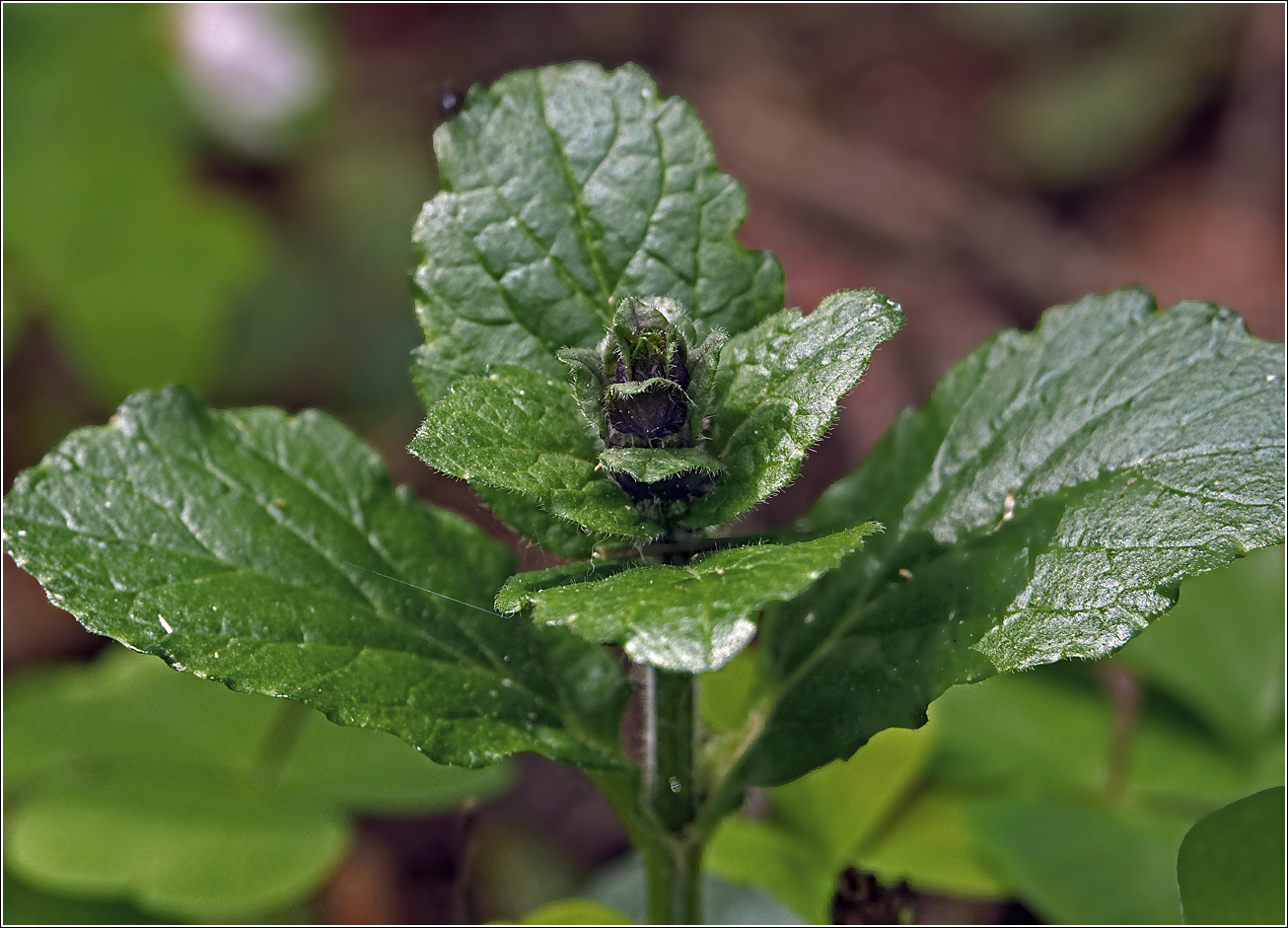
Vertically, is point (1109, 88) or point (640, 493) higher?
point (1109, 88)

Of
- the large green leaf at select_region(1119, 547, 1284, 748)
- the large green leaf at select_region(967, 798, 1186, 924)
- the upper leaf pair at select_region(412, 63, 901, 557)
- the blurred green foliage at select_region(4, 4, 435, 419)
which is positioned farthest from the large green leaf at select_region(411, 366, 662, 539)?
the blurred green foliage at select_region(4, 4, 435, 419)

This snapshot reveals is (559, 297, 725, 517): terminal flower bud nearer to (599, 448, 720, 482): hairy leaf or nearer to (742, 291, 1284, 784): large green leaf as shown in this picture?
(599, 448, 720, 482): hairy leaf

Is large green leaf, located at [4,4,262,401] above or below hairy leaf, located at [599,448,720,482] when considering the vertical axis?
above

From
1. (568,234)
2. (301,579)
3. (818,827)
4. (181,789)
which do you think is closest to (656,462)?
(568,234)

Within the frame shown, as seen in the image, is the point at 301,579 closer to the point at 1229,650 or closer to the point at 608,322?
the point at 608,322

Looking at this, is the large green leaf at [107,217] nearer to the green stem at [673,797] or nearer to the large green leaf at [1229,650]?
the green stem at [673,797]

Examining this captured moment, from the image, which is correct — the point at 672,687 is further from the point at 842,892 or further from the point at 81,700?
the point at 81,700

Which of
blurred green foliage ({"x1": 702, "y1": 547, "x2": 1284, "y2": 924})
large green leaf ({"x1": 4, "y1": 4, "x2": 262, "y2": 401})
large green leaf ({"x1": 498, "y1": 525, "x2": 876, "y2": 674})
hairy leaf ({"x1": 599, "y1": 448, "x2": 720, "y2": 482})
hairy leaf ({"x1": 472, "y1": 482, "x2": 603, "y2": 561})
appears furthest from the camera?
large green leaf ({"x1": 4, "y1": 4, "x2": 262, "y2": 401})

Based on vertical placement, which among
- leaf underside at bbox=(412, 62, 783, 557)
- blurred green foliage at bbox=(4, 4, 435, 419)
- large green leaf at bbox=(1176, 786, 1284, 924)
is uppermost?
blurred green foliage at bbox=(4, 4, 435, 419)
